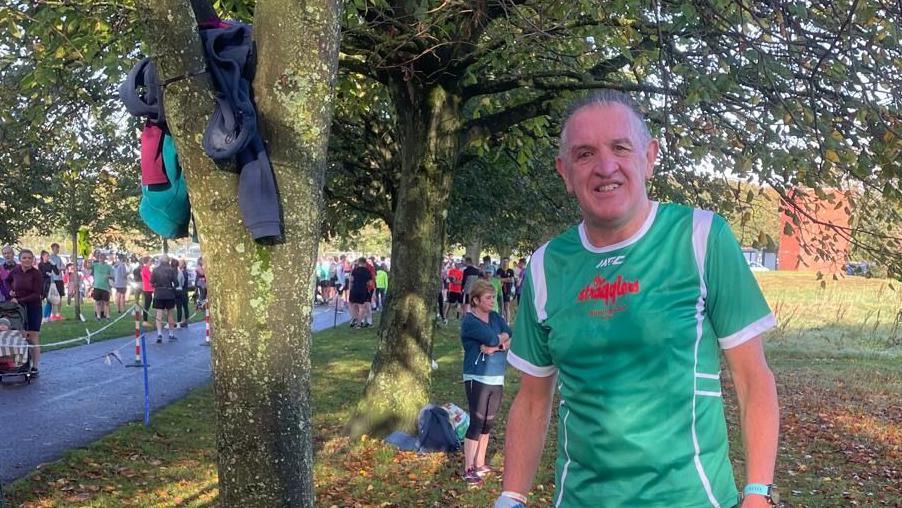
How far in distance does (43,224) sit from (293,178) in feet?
92.8

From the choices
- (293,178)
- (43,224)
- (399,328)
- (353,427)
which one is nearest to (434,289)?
(399,328)

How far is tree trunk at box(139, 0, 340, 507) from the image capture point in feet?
11.0

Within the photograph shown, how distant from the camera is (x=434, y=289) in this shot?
→ 30.7 ft

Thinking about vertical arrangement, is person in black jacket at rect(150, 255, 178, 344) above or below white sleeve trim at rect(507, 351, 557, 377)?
below

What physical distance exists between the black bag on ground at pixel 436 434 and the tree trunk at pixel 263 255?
17.1 feet

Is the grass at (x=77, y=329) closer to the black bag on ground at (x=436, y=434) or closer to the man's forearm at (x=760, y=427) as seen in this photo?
the black bag on ground at (x=436, y=434)

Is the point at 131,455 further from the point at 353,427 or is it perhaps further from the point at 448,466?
the point at 448,466

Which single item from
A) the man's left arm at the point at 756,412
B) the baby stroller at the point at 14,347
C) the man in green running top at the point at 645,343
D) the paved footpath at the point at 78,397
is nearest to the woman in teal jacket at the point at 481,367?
the paved footpath at the point at 78,397

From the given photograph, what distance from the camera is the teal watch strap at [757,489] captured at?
224 centimetres

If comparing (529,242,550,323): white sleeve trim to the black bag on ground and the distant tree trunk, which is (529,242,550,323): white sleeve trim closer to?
the black bag on ground

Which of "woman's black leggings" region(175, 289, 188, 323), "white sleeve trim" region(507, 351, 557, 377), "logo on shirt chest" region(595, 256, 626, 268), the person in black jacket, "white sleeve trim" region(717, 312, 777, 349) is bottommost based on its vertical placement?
"woman's black leggings" region(175, 289, 188, 323)

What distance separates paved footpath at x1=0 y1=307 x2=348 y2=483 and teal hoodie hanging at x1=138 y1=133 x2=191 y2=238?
4.53m

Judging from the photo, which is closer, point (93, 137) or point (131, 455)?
point (131, 455)

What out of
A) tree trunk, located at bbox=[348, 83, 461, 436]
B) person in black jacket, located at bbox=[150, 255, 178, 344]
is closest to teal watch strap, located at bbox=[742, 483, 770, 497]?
tree trunk, located at bbox=[348, 83, 461, 436]
